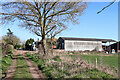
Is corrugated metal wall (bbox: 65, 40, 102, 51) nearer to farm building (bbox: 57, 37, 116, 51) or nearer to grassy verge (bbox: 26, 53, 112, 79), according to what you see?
farm building (bbox: 57, 37, 116, 51)

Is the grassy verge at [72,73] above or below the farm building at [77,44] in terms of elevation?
below

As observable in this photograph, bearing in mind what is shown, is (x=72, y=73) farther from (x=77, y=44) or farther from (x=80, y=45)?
(x=80, y=45)

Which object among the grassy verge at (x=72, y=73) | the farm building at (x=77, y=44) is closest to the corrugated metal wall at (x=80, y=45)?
the farm building at (x=77, y=44)

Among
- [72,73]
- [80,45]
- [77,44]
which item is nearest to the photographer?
[72,73]

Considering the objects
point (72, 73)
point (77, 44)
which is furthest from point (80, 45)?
point (72, 73)

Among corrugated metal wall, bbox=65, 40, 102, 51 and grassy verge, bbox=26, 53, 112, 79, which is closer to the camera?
grassy verge, bbox=26, 53, 112, 79

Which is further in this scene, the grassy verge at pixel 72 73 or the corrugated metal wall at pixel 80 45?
the corrugated metal wall at pixel 80 45

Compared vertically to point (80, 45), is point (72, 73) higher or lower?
lower

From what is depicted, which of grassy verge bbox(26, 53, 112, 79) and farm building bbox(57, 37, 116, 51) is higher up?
farm building bbox(57, 37, 116, 51)

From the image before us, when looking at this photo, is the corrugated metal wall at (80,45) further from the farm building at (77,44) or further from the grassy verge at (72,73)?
the grassy verge at (72,73)

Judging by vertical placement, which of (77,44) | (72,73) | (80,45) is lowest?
(72,73)

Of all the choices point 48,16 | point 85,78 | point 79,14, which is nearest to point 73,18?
point 79,14

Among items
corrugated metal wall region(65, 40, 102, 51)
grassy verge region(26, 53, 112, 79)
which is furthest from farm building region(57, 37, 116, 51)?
grassy verge region(26, 53, 112, 79)

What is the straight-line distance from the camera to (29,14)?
52.3 feet
